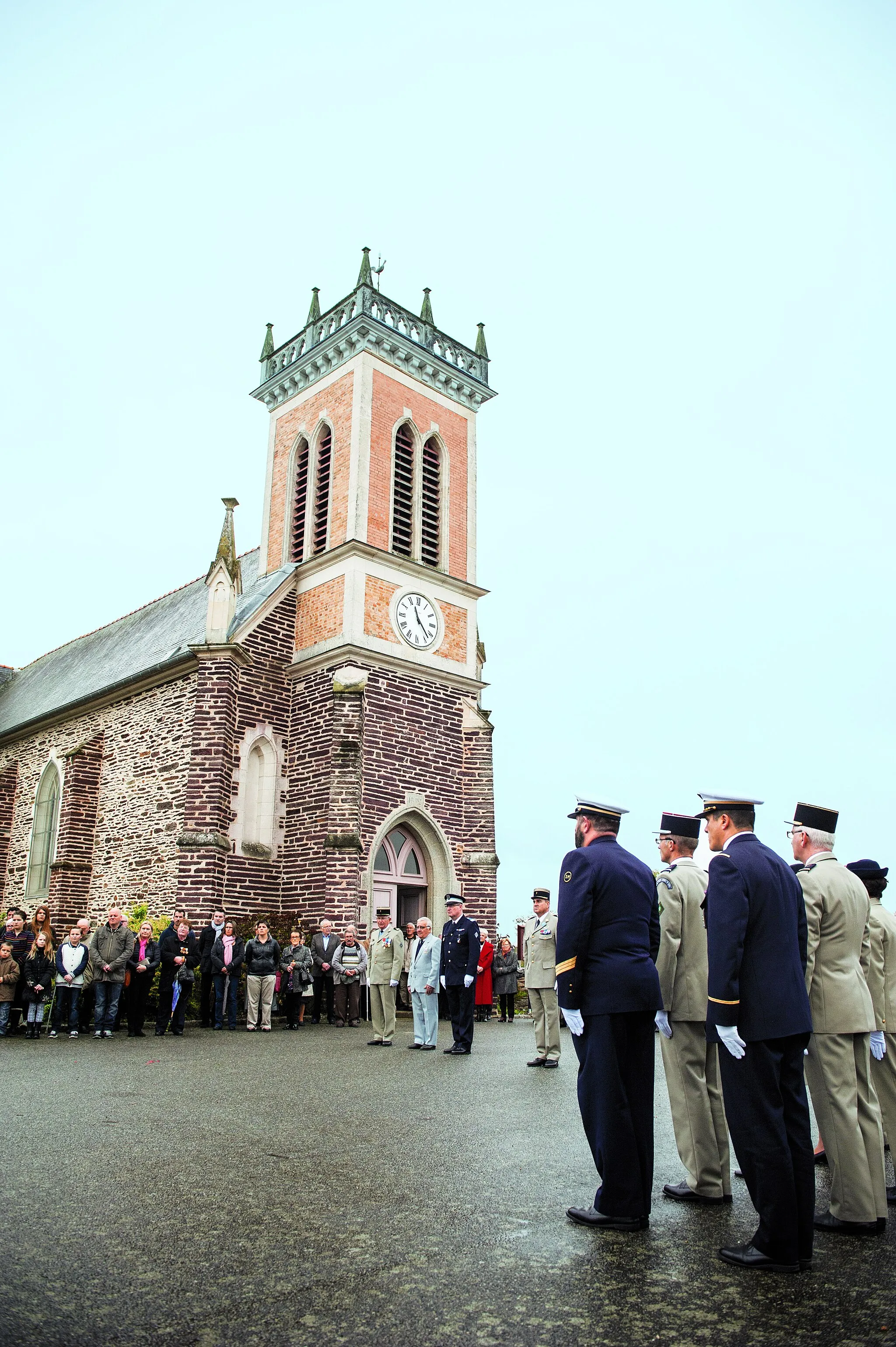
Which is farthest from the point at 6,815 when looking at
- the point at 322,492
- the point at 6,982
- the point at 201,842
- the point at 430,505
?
the point at 430,505

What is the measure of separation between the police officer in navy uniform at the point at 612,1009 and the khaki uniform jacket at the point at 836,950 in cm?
81

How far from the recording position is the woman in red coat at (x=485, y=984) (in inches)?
707

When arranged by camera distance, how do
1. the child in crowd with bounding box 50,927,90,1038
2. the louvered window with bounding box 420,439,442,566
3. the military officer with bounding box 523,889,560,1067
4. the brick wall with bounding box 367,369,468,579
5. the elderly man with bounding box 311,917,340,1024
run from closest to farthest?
the military officer with bounding box 523,889,560,1067 < the child in crowd with bounding box 50,927,90,1038 < the elderly man with bounding box 311,917,340,1024 < the brick wall with bounding box 367,369,468,579 < the louvered window with bounding box 420,439,442,566

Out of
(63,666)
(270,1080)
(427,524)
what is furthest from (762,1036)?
(63,666)

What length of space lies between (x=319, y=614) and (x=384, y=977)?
10.0m

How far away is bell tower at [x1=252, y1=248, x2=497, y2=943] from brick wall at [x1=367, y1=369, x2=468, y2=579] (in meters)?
0.04

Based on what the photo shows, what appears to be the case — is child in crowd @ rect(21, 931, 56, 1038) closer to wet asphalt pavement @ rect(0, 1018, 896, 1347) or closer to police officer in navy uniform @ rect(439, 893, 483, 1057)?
police officer in navy uniform @ rect(439, 893, 483, 1057)

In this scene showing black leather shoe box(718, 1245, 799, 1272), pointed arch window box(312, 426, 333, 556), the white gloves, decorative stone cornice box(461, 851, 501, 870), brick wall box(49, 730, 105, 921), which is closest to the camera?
black leather shoe box(718, 1245, 799, 1272)

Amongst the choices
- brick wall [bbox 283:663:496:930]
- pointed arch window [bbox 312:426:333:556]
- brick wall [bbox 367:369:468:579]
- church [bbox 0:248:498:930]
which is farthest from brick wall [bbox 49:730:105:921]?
brick wall [bbox 367:369:468:579]

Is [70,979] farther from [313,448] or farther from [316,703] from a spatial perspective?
[313,448]

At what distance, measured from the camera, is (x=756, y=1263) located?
3.72 meters

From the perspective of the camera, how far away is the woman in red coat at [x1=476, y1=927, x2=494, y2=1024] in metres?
18.0

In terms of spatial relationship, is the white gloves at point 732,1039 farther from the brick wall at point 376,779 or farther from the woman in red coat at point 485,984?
the brick wall at point 376,779

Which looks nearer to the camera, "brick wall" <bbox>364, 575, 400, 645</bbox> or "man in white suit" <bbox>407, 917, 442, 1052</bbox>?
"man in white suit" <bbox>407, 917, 442, 1052</bbox>
